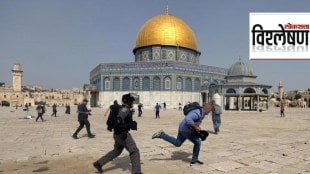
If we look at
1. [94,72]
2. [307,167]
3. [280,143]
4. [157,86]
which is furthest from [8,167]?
[94,72]

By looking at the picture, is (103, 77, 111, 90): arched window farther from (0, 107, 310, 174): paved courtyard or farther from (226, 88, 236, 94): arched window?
(0, 107, 310, 174): paved courtyard

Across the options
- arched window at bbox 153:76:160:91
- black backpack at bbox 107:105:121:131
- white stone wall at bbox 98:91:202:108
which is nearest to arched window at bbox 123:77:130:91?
white stone wall at bbox 98:91:202:108

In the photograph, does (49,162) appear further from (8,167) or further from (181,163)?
(181,163)

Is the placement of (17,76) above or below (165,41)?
below

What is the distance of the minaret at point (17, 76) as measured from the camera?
73.7 m

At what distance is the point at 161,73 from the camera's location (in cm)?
3941

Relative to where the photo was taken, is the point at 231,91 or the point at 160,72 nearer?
the point at 231,91

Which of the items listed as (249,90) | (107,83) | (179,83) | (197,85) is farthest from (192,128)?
(107,83)

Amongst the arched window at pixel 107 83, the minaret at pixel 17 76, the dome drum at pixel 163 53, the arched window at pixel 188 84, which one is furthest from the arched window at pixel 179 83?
the minaret at pixel 17 76

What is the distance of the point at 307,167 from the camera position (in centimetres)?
491

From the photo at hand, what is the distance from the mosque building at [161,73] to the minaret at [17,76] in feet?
124

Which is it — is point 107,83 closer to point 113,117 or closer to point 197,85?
point 197,85

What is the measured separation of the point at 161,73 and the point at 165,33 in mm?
8760

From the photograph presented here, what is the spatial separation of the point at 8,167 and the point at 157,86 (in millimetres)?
34696
